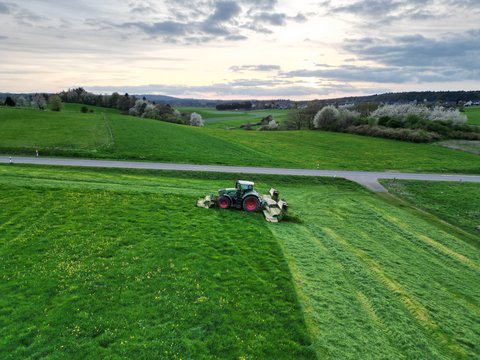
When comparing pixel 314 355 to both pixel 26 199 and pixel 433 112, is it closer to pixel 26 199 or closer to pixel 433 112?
pixel 26 199

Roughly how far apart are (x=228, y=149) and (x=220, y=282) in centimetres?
4248

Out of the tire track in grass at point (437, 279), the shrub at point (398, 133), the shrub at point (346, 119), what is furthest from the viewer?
the shrub at point (346, 119)

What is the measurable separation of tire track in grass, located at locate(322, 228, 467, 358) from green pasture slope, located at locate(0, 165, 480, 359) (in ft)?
0.21

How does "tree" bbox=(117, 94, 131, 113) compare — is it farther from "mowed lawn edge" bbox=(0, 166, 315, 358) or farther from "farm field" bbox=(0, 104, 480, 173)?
"mowed lawn edge" bbox=(0, 166, 315, 358)

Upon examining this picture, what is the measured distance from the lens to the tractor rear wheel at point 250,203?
1025 inches

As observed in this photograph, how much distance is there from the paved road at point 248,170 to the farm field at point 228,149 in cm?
277

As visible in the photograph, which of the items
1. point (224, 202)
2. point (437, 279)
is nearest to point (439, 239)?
point (437, 279)

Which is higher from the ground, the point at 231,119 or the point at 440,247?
the point at 231,119

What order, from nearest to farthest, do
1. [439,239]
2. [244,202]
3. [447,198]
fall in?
1. [439,239]
2. [244,202]
3. [447,198]

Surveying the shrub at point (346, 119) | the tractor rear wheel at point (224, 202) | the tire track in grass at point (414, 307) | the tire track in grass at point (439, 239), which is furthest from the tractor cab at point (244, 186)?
the shrub at point (346, 119)

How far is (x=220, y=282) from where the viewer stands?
15.9 meters

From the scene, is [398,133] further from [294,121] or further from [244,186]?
[244,186]

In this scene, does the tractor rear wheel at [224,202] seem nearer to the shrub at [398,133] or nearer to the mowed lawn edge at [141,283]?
the mowed lawn edge at [141,283]

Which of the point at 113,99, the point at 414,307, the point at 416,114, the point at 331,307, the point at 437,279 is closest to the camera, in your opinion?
the point at 331,307
